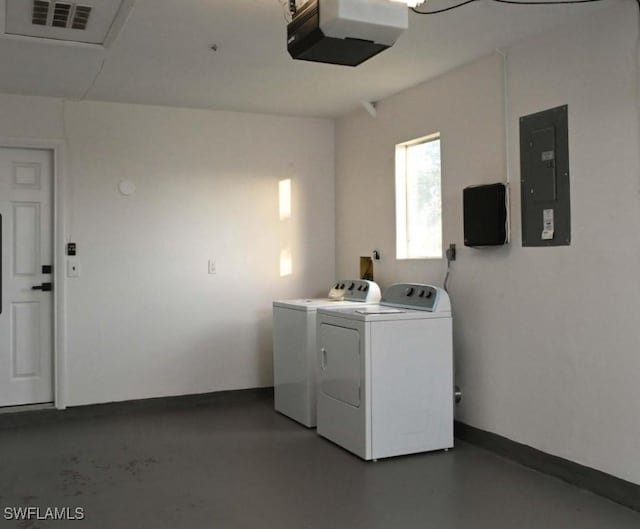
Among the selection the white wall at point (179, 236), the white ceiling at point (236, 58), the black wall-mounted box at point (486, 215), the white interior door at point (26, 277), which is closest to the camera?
the white ceiling at point (236, 58)

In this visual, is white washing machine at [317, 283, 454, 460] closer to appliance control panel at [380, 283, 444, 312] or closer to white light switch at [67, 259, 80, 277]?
appliance control panel at [380, 283, 444, 312]

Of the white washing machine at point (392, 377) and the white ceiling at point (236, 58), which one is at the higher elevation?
the white ceiling at point (236, 58)

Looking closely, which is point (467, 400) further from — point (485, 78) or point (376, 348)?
point (485, 78)

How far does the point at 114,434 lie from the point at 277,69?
273cm

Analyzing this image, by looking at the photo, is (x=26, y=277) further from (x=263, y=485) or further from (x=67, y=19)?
(x=263, y=485)

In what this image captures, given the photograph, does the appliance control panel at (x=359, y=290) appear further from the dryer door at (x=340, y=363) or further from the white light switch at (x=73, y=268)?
the white light switch at (x=73, y=268)

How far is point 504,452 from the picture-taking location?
3.79m

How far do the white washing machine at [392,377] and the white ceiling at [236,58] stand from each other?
150cm

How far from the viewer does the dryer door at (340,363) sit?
3.78 metres

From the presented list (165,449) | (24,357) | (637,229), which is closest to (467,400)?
(637,229)

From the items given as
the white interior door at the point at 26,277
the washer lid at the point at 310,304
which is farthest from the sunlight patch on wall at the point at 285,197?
the white interior door at the point at 26,277

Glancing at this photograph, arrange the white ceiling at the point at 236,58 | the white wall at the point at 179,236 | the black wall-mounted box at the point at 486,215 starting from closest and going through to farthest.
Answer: the white ceiling at the point at 236,58, the black wall-mounted box at the point at 486,215, the white wall at the point at 179,236

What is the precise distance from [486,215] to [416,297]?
0.70 metres

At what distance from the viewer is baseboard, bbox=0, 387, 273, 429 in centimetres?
462
